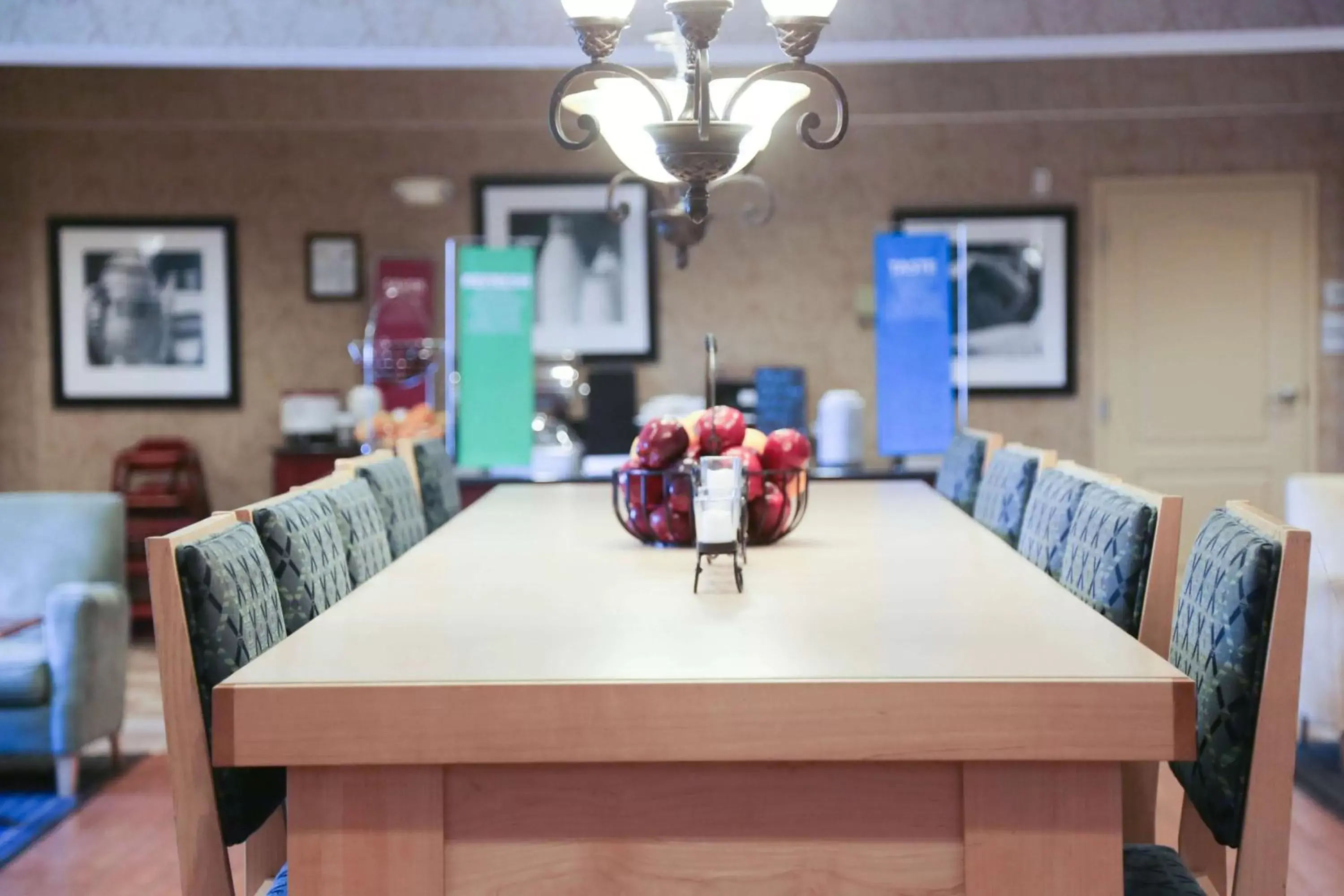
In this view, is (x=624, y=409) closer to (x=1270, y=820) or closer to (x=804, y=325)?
(x=804, y=325)

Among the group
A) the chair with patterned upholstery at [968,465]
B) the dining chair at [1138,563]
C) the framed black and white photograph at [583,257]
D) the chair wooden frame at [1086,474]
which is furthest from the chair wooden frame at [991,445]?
the framed black and white photograph at [583,257]

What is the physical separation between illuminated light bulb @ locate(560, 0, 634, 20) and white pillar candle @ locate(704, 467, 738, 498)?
3.11 ft

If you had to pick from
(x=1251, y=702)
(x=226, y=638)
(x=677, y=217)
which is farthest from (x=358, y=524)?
(x=677, y=217)

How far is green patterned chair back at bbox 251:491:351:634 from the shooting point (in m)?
2.07

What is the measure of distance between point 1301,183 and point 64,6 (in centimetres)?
528

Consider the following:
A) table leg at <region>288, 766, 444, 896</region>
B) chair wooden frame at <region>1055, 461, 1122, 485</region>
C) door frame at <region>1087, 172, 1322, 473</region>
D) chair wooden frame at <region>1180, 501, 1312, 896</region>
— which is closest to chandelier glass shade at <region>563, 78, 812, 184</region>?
chair wooden frame at <region>1055, 461, 1122, 485</region>

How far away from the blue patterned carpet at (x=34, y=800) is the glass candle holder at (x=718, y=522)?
1.97 m

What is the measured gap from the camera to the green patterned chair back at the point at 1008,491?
291 centimetres

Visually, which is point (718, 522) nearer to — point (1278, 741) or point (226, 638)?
point (226, 638)

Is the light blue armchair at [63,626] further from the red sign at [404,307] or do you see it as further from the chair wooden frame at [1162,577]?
Answer: the chair wooden frame at [1162,577]

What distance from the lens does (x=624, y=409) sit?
5840mm

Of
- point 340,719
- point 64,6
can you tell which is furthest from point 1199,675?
point 64,6

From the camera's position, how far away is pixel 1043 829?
1362 millimetres

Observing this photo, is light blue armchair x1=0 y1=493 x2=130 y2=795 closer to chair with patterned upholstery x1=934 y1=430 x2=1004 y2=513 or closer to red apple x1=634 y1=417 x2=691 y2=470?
red apple x1=634 y1=417 x2=691 y2=470
